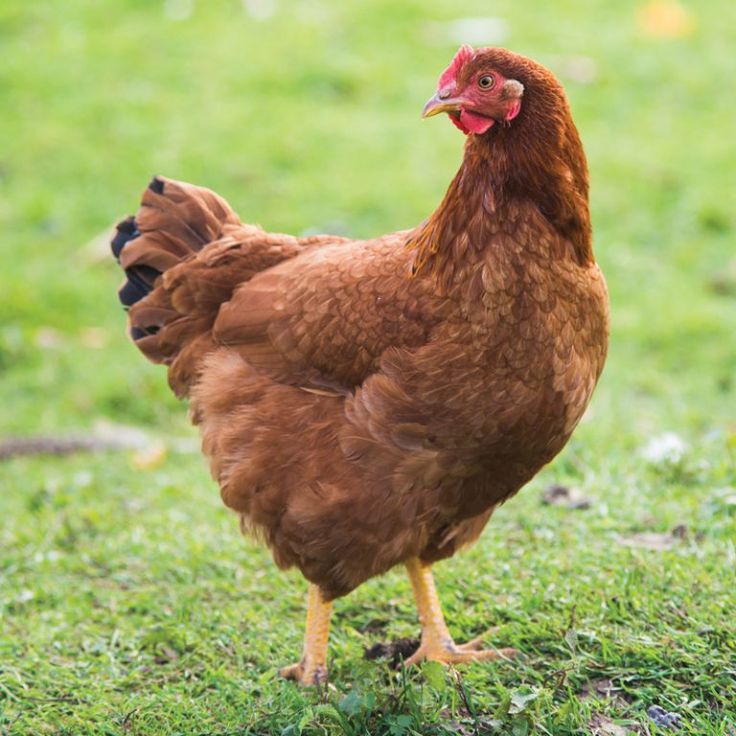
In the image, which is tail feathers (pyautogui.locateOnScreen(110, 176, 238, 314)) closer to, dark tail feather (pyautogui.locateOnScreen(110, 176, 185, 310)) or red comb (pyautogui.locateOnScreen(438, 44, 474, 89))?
dark tail feather (pyautogui.locateOnScreen(110, 176, 185, 310))

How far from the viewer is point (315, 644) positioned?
4.02 m

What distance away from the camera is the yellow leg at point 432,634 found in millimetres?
4020

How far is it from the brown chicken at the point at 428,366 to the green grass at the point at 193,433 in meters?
0.41

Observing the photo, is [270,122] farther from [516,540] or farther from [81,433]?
[516,540]

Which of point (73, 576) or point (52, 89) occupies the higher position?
point (52, 89)

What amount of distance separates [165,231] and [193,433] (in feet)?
9.20

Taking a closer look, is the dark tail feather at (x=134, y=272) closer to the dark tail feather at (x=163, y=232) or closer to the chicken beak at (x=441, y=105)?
the dark tail feather at (x=163, y=232)

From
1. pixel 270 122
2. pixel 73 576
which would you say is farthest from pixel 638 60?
pixel 73 576

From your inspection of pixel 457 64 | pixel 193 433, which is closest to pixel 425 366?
pixel 457 64

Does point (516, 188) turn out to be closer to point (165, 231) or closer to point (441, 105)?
point (441, 105)

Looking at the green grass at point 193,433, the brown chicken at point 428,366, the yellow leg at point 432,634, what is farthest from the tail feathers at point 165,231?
the yellow leg at point 432,634

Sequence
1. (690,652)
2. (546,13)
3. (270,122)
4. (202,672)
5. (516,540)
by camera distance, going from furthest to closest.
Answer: (546,13) < (270,122) < (516,540) < (202,672) < (690,652)

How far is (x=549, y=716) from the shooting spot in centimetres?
349

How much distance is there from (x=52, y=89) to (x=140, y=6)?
156cm
